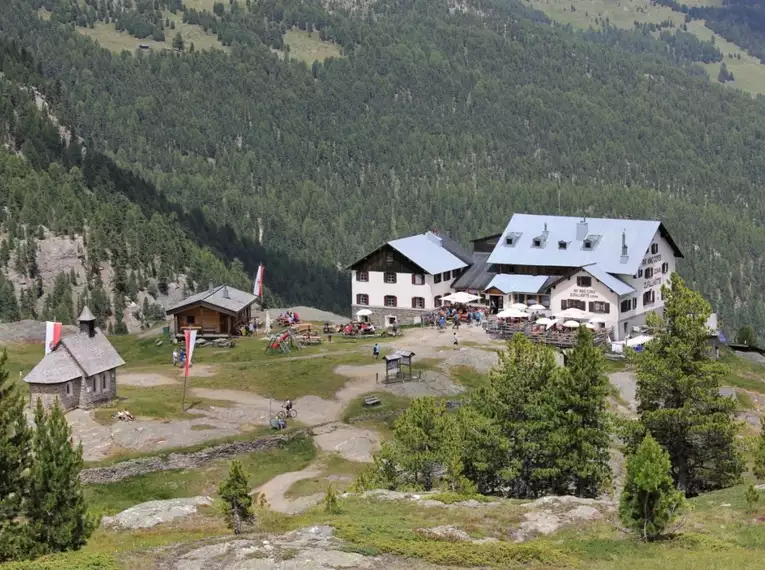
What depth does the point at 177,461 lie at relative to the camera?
267 feet

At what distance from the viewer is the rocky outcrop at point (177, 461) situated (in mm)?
77875

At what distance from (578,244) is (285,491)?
66.2 m

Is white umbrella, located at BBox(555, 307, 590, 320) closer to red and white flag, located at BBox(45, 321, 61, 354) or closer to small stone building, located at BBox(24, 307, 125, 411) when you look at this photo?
small stone building, located at BBox(24, 307, 125, 411)

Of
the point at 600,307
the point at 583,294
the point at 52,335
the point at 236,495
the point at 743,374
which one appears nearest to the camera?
the point at 236,495

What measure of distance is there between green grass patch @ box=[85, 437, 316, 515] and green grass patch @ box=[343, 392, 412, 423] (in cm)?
760

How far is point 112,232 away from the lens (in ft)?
609

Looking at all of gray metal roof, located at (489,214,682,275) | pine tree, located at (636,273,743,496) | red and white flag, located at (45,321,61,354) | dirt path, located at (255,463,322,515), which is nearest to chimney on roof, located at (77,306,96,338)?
red and white flag, located at (45,321,61,354)

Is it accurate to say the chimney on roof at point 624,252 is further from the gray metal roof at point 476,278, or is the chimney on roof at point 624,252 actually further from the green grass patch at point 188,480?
the green grass patch at point 188,480

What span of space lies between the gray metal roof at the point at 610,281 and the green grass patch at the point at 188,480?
47516mm

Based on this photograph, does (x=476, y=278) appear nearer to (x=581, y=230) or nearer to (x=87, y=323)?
(x=581, y=230)

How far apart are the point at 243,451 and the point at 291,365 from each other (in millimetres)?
22032

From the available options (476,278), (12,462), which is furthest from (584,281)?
(12,462)

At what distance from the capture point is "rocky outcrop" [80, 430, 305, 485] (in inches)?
3066

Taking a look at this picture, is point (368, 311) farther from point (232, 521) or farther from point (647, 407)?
point (232, 521)
